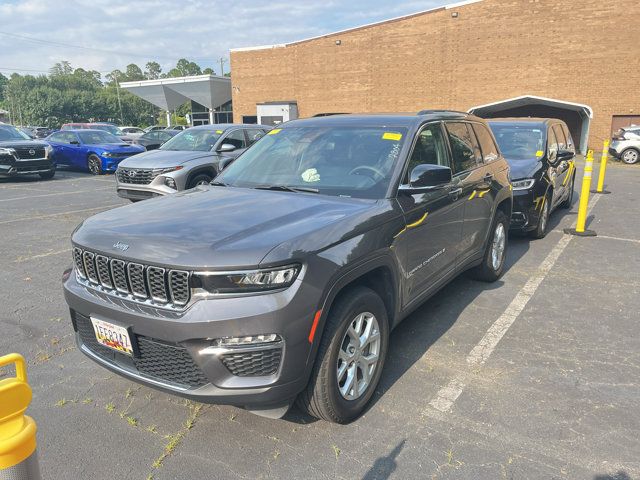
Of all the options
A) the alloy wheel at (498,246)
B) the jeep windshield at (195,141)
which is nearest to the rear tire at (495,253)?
the alloy wheel at (498,246)

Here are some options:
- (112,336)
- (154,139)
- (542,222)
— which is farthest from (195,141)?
(154,139)

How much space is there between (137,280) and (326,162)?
1.79 meters

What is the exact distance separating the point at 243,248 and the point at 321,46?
34.7 m

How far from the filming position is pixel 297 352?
2.54 metres

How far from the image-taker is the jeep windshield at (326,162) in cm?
359

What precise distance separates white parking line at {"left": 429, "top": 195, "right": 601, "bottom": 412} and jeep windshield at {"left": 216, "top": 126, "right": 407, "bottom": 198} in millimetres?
1444

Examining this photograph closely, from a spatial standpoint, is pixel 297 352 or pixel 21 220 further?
pixel 21 220

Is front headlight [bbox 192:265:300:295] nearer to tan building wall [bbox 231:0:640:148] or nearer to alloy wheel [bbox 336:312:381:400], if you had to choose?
alloy wheel [bbox 336:312:381:400]

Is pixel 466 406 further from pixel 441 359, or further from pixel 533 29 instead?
pixel 533 29


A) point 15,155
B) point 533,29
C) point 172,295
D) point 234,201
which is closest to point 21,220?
point 15,155

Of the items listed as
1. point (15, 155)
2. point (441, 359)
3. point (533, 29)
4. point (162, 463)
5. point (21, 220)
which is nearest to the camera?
point (162, 463)

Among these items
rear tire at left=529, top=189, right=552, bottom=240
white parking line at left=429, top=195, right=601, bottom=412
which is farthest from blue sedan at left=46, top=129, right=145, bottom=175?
white parking line at left=429, top=195, right=601, bottom=412

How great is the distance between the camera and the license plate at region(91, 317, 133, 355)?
2699mm

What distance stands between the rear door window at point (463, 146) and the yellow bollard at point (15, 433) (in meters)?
3.85
